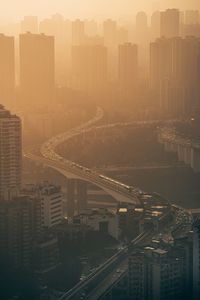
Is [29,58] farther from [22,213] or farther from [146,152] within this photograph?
[22,213]

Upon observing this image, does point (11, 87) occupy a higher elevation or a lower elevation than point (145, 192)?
higher

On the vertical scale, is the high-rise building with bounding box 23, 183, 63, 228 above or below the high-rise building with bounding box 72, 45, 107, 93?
below

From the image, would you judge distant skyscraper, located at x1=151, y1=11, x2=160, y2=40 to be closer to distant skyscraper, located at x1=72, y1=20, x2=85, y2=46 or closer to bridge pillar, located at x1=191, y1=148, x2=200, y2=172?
distant skyscraper, located at x1=72, y1=20, x2=85, y2=46

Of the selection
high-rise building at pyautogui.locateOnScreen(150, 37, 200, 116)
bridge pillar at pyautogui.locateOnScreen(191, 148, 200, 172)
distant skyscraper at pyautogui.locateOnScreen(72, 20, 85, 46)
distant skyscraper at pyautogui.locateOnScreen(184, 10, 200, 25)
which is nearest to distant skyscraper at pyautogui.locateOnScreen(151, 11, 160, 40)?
distant skyscraper at pyautogui.locateOnScreen(184, 10, 200, 25)

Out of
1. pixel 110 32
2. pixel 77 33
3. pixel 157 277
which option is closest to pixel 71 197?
pixel 157 277

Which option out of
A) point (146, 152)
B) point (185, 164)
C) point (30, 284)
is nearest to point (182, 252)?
point (30, 284)

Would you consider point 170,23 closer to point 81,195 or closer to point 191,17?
point 191,17
